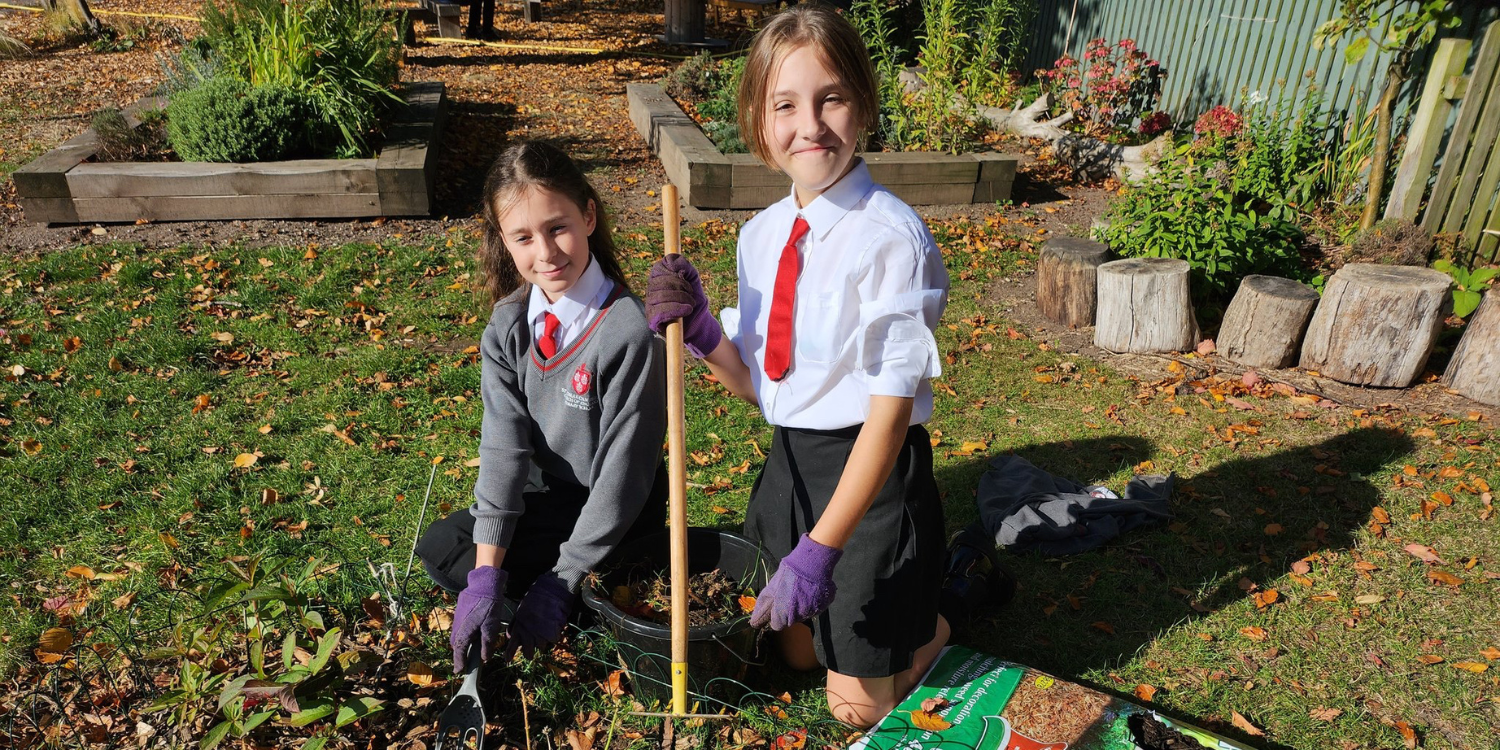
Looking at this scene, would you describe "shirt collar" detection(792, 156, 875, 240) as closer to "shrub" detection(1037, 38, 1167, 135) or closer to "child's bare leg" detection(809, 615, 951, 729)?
"child's bare leg" detection(809, 615, 951, 729)

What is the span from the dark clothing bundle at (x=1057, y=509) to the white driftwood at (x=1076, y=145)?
4.41 metres

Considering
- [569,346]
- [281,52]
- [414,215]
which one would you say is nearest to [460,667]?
[569,346]

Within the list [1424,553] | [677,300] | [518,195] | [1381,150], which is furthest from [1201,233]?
[518,195]

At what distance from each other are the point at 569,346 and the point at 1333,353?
13.5ft

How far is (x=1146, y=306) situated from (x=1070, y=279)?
0.48m

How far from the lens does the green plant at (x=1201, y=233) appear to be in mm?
5066

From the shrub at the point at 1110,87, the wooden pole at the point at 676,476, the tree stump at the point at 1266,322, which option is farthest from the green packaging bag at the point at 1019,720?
the shrub at the point at 1110,87

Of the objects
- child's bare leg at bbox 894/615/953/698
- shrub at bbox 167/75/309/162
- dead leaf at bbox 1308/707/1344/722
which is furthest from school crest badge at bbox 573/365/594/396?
shrub at bbox 167/75/309/162

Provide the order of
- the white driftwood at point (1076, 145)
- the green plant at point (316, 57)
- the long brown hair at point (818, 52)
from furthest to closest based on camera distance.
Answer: the white driftwood at point (1076, 145), the green plant at point (316, 57), the long brown hair at point (818, 52)

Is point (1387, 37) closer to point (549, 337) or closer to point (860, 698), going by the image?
point (860, 698)

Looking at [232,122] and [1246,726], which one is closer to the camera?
[1246,726]

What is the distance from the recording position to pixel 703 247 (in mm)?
6277

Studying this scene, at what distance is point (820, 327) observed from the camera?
2066mm

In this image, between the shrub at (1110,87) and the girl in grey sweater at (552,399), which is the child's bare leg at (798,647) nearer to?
the girl in grey sweater at (552,399)
